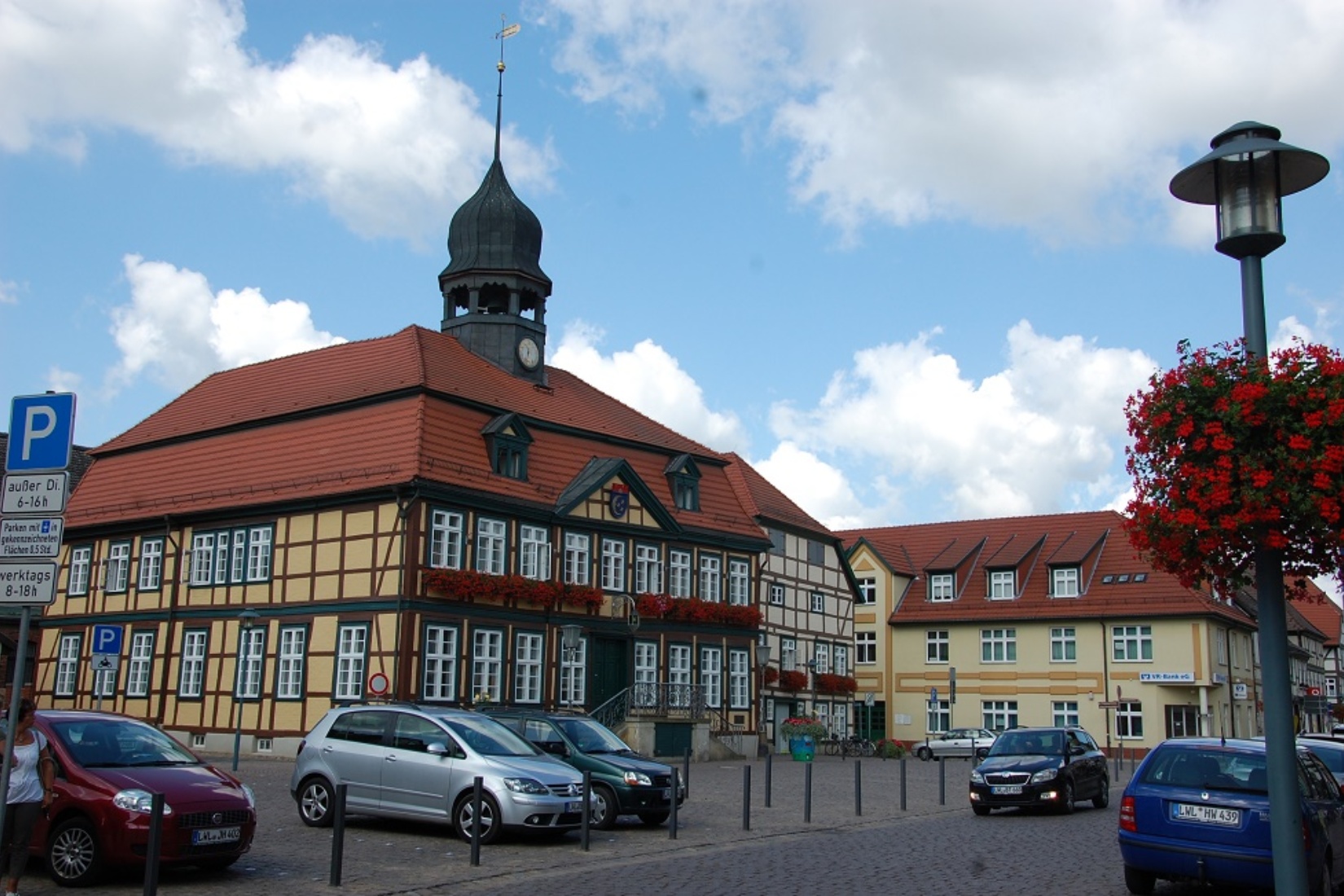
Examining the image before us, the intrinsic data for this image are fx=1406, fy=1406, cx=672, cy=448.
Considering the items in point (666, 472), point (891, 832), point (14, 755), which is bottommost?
point (891, 832)

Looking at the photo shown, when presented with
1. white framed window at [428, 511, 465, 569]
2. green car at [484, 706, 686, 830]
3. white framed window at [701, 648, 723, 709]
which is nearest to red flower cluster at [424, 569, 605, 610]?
white framed window at [428, 511, 465, 569]

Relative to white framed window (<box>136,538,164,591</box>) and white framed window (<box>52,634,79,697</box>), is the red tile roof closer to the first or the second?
white framed window (<box>136,538,164,591</box>)

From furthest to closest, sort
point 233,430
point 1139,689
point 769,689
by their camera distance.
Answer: point 1139,689 < point 769,689 < point 233,430

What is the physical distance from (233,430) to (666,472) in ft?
42.3

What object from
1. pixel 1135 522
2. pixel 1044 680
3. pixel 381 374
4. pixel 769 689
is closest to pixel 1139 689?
pixel 1044 680

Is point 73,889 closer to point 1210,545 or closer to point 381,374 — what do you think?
point 1210,545

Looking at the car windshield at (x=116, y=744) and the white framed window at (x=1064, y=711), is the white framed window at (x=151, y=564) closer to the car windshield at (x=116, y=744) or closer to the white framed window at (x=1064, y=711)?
the car windshield at (x=116, y=744)

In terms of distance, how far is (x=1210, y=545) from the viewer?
9414mm

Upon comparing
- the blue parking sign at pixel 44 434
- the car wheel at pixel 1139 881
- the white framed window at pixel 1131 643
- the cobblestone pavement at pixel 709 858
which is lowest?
the cobblestone pavement at pixel 709 858

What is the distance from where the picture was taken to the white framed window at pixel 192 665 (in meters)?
37.8

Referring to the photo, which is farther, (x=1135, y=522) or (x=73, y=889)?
(x=73, y=889)

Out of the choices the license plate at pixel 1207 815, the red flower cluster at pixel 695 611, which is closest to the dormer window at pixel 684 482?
the red flower cluster at pixel 695 611

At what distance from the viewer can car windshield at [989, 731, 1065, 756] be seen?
24547 mm

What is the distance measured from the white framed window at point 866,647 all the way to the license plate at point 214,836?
167ft
